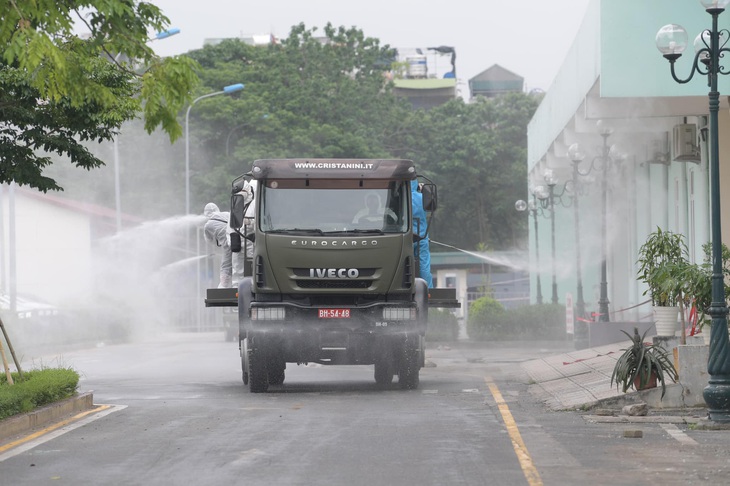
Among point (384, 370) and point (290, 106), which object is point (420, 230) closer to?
point (384, 370)

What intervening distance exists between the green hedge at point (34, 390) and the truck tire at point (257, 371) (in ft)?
9.01

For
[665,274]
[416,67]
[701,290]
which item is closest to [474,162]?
[416,67]

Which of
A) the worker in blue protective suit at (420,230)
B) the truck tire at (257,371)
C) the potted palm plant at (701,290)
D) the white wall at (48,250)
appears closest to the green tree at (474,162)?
the white wall at (48,250)

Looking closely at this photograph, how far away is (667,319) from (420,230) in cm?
462

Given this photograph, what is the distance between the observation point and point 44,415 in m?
14.6

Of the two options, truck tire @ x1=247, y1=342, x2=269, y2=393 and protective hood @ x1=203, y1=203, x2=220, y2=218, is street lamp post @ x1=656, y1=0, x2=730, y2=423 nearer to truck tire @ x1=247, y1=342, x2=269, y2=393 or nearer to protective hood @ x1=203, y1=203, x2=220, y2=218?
truck tire @ x1=247, y1=342, x2=269, y2=393

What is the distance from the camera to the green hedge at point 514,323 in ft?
134

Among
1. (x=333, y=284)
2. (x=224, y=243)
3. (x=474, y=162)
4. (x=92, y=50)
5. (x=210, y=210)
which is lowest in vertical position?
(x=333, y=284)

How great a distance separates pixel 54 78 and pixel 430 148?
61773 mm

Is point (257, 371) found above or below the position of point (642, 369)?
below

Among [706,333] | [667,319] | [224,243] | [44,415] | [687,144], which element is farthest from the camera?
[687,144]

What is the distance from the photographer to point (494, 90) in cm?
13362

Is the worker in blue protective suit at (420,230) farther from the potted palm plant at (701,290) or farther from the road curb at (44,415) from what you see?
the road curb at (44,415)

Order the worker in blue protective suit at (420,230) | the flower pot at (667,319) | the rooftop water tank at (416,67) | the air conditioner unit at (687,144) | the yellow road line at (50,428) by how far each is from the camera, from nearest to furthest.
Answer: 1. the yellow road line at (50,428)
2. the worker in blue protective suit at (420,230)
3. the flower pot at (667,319)
4. the air conditioner unit at (687,144)
5. the rooftop water tank at (416,67)
